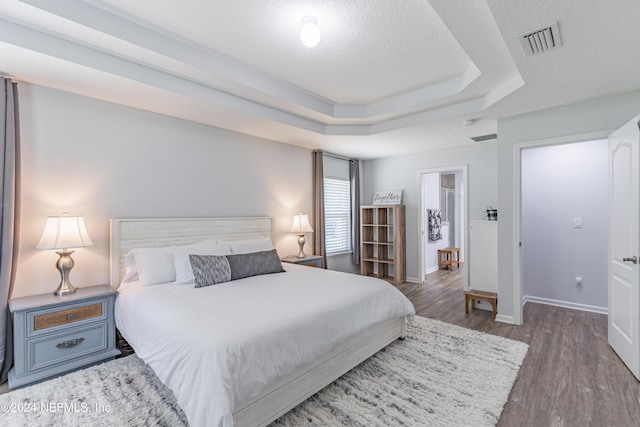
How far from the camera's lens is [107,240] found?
9.95 feet

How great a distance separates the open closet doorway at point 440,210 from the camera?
5543 mm

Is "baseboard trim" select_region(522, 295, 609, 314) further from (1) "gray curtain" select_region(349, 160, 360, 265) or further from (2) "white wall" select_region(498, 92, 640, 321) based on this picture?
(1) "gray curtain" select_region(349, 160, 360, 265)

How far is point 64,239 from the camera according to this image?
2496mm

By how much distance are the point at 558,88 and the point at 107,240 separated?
459 cm

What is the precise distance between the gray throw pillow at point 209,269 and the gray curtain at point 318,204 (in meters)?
2.29

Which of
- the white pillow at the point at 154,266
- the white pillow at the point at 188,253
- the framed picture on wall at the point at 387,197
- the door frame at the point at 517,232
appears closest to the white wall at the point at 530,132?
the door frame at the point at 517,232

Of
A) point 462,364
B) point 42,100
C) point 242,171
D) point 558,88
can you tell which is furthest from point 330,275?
point 42,100

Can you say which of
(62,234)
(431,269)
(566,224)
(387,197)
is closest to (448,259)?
(431,269)

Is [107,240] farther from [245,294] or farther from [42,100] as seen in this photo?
[245,294]

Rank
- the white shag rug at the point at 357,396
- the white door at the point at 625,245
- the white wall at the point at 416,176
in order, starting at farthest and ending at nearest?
1. the white wall at the point at 416,176
2. the white door at the point at 625,245
3. the white shag rug at the point at 357,396

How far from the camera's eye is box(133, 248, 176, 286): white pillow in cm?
287

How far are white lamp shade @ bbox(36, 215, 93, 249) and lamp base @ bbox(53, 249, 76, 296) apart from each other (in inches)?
6.5

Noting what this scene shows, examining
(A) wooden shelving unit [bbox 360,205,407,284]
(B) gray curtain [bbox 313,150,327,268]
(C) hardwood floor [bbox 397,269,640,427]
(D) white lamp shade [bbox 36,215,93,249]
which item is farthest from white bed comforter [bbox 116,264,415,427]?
(A) wooden shelving unit [bbox 360,205,407,284]

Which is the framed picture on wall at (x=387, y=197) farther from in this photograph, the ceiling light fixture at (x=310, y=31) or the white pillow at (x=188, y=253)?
the ceiling light fixture at (x=310, y=31)
